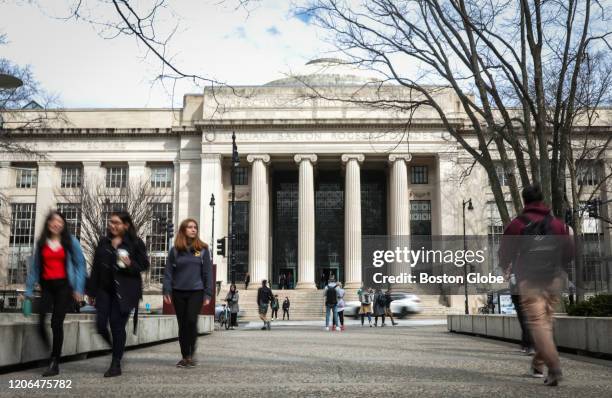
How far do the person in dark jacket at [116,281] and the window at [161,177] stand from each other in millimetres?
45529

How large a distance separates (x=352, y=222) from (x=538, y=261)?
41744 mm

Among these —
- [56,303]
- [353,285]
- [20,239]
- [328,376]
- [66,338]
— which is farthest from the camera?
[20,239]

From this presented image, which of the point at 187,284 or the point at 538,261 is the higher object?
the point at 538,261

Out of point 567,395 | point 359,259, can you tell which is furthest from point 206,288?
point 359,259

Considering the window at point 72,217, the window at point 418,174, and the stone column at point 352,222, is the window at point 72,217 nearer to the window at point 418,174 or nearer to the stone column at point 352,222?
the stone column at point 352,222

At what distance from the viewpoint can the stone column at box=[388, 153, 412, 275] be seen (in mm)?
48094

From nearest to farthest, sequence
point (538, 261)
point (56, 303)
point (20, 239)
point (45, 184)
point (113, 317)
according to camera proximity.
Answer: point (538, 261)
point (56, 303)
point (113, 317)
point (20, 239)
point (45, 184)

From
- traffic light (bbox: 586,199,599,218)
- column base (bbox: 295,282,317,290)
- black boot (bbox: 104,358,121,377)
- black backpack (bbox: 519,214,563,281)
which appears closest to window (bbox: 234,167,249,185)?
column base (bbox: 295,282,317,290)

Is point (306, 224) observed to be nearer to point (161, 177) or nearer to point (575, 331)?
point (161, 177)

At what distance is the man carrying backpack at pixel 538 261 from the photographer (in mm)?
6121

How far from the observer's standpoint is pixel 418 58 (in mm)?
13812

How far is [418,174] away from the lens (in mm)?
52344

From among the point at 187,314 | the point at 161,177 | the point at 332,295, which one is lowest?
the point at 332,295

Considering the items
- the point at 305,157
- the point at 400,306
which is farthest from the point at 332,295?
the point at 305,157
